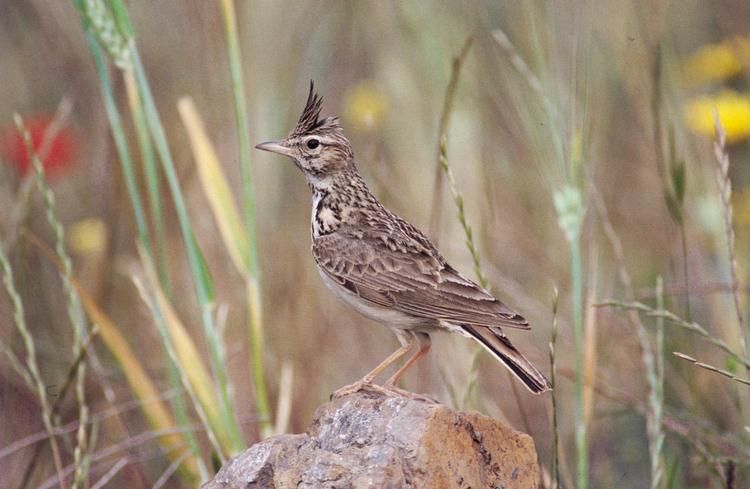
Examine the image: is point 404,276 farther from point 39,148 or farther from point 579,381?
point 39,148

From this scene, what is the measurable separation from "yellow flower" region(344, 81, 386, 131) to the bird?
2.33m

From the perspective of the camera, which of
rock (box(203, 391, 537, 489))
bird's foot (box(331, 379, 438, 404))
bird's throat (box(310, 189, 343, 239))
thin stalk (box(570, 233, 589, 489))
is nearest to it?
rock (box(203, 391, 537, 489))

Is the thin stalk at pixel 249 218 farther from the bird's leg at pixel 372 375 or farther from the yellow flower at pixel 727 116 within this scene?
the yellow flower at pixel 727 116

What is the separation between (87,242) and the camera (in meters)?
6.02

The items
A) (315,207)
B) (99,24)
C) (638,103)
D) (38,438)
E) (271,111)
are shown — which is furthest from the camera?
(638,103)

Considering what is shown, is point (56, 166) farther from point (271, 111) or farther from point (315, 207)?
point (315, 207)

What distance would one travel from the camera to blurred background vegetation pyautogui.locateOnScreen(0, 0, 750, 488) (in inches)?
192

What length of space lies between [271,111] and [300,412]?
1.45 metres

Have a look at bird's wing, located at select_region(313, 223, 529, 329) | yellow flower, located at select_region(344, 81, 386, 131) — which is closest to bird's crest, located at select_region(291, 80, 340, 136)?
bird's wing, located at select_region(313, 223, 529, 329)

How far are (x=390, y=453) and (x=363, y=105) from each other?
4.34 metres

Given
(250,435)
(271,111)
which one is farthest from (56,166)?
(250,435)

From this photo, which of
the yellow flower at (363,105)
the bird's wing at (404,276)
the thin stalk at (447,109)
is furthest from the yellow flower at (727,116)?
the bird's wing at (404,276)

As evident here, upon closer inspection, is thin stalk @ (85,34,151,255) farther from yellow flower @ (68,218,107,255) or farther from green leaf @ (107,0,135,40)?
yellow flower @ (68,218,107,255)

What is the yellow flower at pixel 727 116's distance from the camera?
612cm
